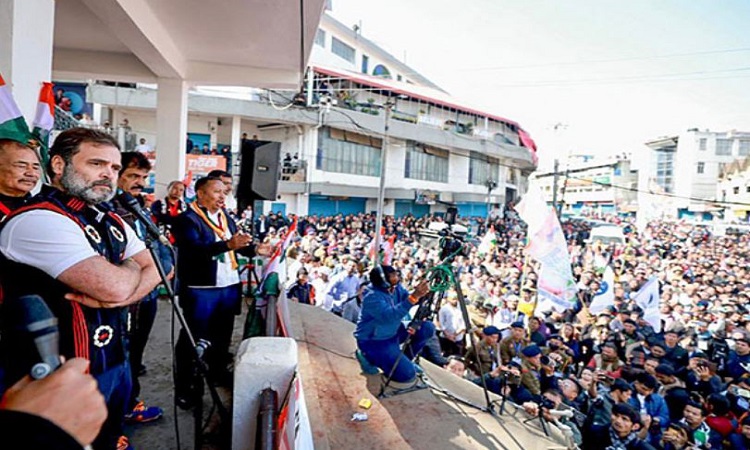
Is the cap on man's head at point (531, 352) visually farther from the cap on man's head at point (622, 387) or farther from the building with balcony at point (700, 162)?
the building with balcony at point (700, 162)

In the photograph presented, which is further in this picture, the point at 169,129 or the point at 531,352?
the point at 169,129

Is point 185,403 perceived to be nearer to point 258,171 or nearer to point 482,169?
point 258,171

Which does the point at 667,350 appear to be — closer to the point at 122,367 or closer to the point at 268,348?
the point at 268,348

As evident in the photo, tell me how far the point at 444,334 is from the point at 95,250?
6.30 m

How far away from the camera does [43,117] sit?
3.09 metres

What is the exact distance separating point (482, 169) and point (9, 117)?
33.7m

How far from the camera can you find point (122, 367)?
1.75 m

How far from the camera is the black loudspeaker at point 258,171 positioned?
4289 mm

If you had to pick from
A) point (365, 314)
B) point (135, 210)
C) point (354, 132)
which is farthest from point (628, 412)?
point (354, 132)

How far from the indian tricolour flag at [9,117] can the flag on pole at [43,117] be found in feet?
0.91

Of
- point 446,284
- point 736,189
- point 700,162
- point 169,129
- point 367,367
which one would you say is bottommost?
point 367,367

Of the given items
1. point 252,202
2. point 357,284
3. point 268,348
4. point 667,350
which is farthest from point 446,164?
point 268,348

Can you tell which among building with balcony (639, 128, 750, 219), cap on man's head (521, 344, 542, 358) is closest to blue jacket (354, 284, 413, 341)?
cap on man's head (521, 344, 542, 358)

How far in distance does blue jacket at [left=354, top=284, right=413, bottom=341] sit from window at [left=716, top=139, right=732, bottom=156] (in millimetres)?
56450
